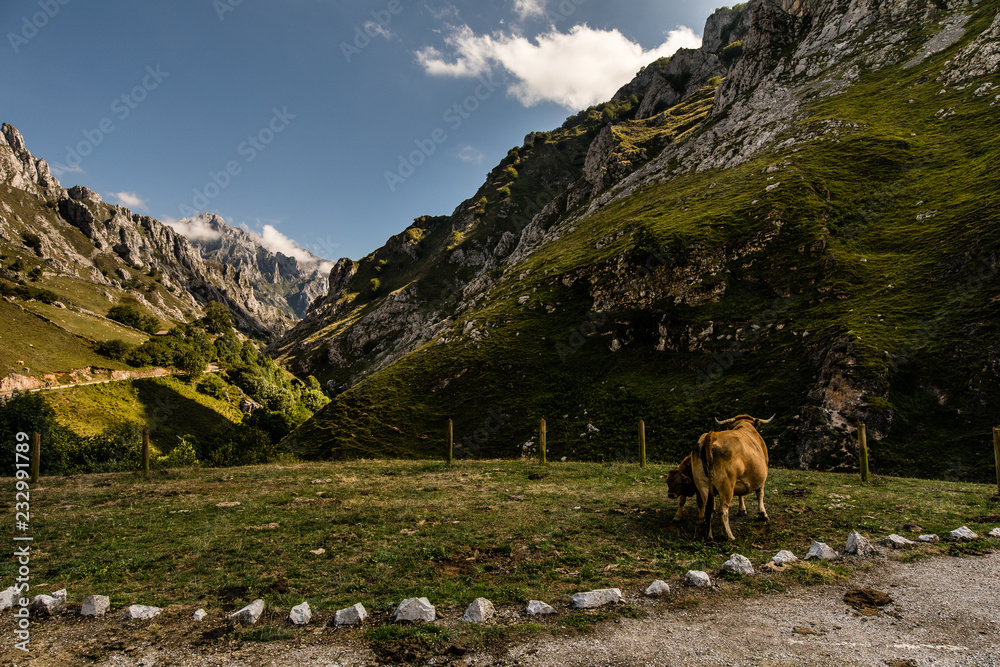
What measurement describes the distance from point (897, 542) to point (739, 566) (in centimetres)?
532

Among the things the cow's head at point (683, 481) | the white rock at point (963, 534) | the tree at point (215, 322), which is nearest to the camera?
the white rock at point (963, 534)

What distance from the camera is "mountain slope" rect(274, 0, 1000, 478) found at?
1286 inches

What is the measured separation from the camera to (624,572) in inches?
429

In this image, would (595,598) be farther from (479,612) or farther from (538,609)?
(479,612)

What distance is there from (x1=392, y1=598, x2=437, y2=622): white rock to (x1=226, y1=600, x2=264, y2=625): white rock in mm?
2799

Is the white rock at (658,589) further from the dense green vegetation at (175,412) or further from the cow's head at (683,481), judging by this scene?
the dense green vegetation at (175,412)

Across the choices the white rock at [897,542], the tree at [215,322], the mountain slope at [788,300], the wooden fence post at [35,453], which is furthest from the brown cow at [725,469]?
the tree at [215,322]

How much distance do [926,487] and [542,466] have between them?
18.6m

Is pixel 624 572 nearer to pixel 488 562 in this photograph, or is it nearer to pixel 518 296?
pixel 488 562

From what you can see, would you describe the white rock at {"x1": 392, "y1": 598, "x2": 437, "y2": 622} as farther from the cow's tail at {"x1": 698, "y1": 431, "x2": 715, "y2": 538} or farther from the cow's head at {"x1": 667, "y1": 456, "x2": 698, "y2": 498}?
the cow's head at {"x1": 667, "y1": 456, "x2": 698, "y2": 498}

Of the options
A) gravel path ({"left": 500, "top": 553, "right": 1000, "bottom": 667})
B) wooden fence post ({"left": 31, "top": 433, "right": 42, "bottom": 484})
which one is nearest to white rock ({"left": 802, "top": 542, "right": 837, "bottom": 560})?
gravel path ({"left": 500, "top": 553, "right": 1000, "bottom": 667})

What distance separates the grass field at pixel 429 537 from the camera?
10242 millimetres

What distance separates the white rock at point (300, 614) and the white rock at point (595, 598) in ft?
18.1

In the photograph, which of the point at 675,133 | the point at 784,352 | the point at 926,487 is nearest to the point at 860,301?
the point at 784,352
